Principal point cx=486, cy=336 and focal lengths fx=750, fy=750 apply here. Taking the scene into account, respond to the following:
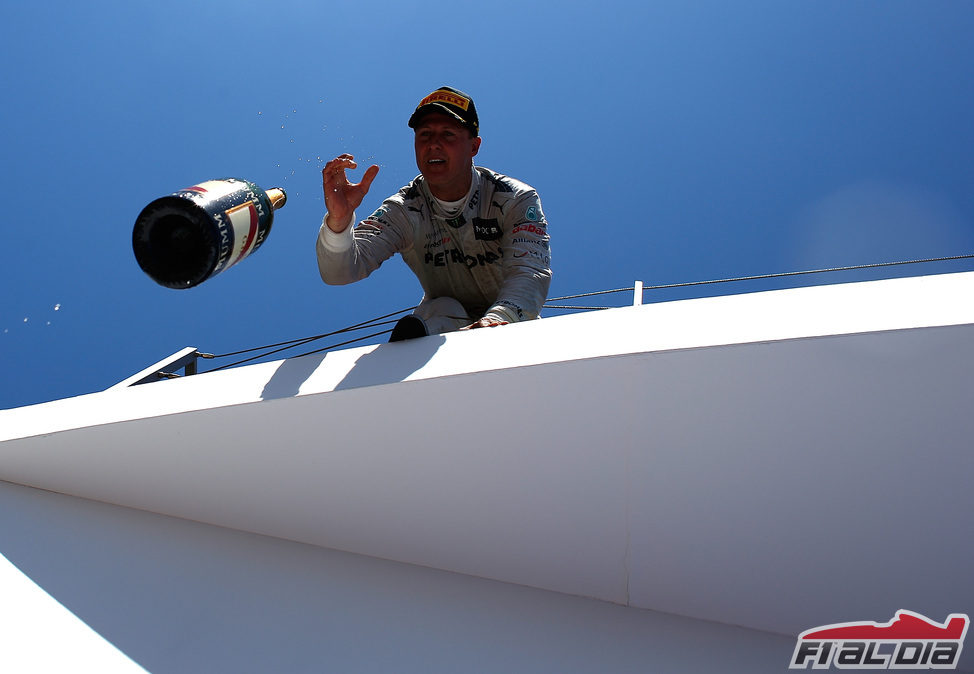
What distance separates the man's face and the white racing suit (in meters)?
0.07

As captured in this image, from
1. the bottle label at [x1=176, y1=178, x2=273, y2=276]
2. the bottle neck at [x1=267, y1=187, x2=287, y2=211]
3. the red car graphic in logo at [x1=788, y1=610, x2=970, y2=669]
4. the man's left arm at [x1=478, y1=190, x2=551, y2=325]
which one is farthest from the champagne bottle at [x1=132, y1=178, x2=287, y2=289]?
the red car graphic in logo at [x1=788, y1=610, x2=970, y2=669]

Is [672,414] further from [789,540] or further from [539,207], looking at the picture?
[539,207]

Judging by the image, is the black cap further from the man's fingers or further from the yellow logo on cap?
the man's fingers

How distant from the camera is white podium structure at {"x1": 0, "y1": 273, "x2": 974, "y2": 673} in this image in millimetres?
834

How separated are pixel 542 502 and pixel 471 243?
2.48 feet

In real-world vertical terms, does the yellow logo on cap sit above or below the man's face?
above

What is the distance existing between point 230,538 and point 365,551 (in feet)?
0.65

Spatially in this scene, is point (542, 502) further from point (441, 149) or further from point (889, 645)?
point (441, 149)

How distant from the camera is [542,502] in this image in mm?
965

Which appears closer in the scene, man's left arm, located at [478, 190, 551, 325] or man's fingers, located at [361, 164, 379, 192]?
man's fingers, located at [361, 164, 379, 192]

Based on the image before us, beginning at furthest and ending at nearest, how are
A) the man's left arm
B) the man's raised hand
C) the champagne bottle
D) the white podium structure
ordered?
1. the man's left arm
2. the man's raised hand
3. the champagne bottle
4. the white podium structure

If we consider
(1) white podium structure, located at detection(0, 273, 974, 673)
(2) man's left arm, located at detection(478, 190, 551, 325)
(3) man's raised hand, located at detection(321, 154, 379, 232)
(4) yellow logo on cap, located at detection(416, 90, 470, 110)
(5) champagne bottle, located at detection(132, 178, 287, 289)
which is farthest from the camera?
(4) yellow logo on cap, located at detection(416, 90, 470, 110)

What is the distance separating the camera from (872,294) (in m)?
0.92

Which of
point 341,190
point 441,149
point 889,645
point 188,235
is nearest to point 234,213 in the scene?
point 188,235
